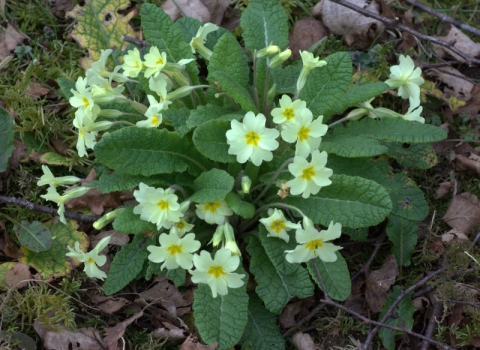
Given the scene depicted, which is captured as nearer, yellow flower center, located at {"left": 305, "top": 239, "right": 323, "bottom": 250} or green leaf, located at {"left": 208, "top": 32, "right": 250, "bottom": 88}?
yellow flower center, located at {"left": 305, "top": 239, "right": 323, "bottom": 250}

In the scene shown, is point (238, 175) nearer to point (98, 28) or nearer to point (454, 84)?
point (98, 28)

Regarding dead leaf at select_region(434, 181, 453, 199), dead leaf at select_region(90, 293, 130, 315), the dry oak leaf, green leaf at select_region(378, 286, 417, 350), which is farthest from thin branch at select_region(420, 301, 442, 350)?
the dry oak leaf

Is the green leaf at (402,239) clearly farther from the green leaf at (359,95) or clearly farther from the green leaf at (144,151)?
the green leaf at (144,151)

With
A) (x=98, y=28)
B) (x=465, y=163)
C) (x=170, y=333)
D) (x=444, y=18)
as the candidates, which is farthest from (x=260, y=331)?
(x=444, y=18)

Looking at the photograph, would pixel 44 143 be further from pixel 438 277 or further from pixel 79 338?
Result: pixel 438 277

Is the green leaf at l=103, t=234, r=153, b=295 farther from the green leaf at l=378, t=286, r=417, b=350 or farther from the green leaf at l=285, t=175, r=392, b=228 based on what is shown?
the green leaf at l=378, t=286, r=417, b=350

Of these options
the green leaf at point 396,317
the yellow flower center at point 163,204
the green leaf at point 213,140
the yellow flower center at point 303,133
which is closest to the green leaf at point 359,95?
the yellow flower center at point 303,133

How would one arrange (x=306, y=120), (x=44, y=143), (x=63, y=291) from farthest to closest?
(x=44, y=143) < (x=63, y=291) < (x=306, y=120)

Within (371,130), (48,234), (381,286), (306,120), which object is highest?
(306,120)

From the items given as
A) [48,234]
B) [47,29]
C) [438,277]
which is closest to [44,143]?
[48,234]
